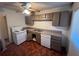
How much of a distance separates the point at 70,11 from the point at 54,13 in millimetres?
188

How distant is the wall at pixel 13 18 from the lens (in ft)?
2.44

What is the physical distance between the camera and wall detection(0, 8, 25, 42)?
745mm

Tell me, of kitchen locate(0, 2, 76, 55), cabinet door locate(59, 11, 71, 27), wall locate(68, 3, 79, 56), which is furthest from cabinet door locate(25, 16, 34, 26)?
wall locate(68, 3, 79, 56)

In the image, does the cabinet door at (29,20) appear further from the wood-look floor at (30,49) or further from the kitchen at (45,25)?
the wood-look floor at (30,49)

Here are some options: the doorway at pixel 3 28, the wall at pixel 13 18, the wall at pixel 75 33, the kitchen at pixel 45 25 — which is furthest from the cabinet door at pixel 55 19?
the doorway at pixel 3 28

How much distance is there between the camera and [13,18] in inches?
31.6

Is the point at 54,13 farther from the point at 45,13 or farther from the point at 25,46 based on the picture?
the point at 25,46

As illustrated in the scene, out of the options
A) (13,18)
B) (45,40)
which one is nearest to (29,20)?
(13,18)

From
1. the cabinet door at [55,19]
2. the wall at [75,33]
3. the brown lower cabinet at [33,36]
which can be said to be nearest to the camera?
the wall at [75,33]

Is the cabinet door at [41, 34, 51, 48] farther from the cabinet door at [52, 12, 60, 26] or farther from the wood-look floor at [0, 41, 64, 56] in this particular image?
the cabinet door at [52, 12, 60, 26]

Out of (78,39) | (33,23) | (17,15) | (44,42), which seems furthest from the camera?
(44,42)

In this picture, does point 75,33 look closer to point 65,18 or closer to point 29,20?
point 65,18

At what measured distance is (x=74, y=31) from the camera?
75 cm

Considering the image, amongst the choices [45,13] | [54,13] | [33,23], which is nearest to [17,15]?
[33,23]
